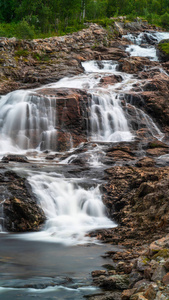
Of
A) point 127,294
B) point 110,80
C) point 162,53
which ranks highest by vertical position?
point 162,53

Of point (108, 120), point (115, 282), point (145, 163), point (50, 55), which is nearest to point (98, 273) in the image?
point (115, 282)

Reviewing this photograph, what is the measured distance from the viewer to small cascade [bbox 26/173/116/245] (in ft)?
36.2

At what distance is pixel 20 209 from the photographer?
454 inches

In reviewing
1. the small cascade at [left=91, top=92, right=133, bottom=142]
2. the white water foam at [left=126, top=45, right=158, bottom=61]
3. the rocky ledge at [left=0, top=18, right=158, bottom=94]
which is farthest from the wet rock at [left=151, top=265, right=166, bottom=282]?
the white water foam at [left=126, top=45, right=158, bottom=61]

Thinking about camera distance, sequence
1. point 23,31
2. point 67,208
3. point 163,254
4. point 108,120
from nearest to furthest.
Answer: point 163,254 → point 67,208 → point 108,120 → point 23,31

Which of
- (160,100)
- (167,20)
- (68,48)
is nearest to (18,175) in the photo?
(160,100)

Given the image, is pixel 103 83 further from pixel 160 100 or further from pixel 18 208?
pixel 18 208

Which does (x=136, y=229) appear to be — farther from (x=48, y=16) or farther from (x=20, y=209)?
(x=48, y=16)

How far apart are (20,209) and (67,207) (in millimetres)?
2122

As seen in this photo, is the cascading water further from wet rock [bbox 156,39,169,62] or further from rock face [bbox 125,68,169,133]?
wet rock [bbox 156,39,169,62]

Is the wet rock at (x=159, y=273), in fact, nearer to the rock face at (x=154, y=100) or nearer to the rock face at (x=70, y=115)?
the rock face at (x=70, y=115)

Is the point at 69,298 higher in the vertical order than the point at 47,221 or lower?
higher

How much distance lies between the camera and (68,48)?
3969cm

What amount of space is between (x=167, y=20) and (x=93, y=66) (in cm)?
3453
